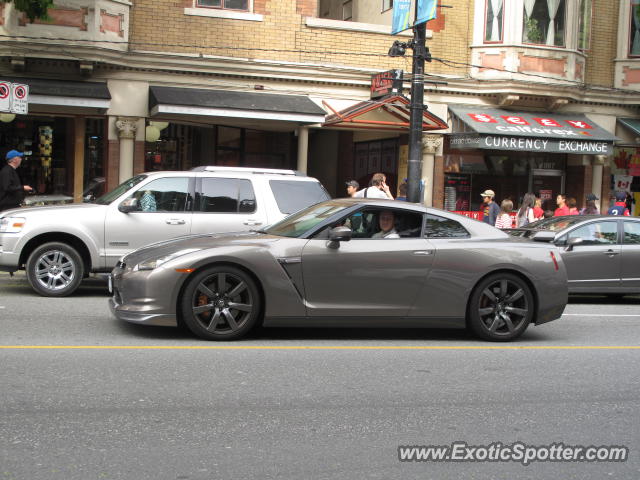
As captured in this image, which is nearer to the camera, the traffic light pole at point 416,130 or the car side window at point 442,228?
the car side window at point 442,228

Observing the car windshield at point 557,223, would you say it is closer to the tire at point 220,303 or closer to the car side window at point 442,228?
the car side window at point 442,228

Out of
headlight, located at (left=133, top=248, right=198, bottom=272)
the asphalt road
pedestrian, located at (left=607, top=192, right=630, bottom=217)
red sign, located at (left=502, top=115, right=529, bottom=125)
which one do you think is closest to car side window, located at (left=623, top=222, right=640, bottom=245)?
pedestrian, located at (left=607, top=192, right=630, bottom=217)

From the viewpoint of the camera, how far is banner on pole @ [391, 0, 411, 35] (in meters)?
16.8

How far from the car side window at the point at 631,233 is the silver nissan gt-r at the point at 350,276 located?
15.0 feet

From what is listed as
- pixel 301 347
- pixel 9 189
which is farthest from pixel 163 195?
pixel 301 347

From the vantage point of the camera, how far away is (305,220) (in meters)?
8.12

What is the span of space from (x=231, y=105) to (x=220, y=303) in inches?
394

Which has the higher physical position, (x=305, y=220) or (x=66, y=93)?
(x=66, y=93)

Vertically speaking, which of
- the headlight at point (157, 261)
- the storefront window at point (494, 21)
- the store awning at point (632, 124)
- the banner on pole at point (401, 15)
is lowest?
the headlight at point (157, 261)

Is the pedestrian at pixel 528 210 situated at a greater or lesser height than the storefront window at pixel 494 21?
lesser

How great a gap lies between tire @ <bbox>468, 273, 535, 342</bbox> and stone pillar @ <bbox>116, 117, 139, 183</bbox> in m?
10.9

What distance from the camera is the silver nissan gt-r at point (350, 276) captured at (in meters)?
7.42

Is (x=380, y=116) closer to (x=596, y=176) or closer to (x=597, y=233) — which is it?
(x=596, y=176)

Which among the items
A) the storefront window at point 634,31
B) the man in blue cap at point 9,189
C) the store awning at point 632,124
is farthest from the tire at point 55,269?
the storefront window at point 634,31
